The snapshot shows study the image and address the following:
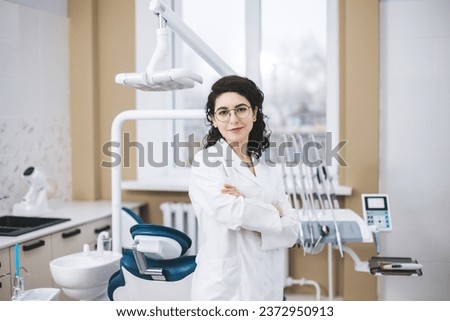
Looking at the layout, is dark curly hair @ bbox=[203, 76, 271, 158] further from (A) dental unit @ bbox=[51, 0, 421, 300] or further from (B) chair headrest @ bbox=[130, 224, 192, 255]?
(B) chair headrest @ bbox=[130, 224, 192, 255]

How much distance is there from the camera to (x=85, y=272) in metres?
1.83

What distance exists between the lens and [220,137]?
1521mm

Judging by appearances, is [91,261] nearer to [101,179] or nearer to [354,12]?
[101,179]

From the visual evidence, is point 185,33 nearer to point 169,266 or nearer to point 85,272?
point 169,266

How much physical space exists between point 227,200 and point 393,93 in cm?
156

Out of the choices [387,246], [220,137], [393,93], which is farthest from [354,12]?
[220,137]

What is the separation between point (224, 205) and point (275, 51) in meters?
1.73

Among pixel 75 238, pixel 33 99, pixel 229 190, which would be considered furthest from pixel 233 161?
pixel 33 99

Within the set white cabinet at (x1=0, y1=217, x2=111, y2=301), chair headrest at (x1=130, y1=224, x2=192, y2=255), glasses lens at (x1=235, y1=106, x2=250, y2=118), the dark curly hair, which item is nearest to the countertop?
white cabinet at (x1=0, y1=217, x2=111, y2=301)

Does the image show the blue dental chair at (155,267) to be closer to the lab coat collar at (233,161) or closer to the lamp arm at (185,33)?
the lab coat collar at (233,161)

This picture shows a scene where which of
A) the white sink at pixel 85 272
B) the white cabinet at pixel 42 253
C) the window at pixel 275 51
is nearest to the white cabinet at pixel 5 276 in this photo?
the white cabinet at pixel 42 253

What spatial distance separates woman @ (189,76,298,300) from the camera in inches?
55.2

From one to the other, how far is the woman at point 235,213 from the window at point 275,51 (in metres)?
1.27

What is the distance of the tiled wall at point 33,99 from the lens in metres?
2.57
